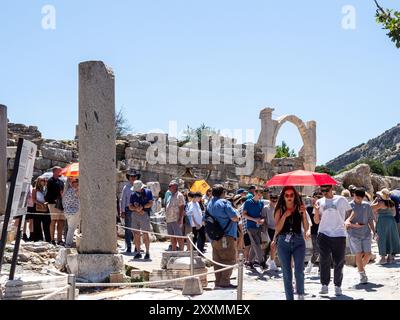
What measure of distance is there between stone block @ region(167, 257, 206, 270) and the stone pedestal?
79cm

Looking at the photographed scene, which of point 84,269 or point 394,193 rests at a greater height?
point 394,193

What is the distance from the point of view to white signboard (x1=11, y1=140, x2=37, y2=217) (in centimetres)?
609

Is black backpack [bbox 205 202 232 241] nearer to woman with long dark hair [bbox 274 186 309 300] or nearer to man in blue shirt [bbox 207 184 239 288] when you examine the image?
man in blue shirt [bbox 207 184 239 288]

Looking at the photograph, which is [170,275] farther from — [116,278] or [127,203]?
[127,203]

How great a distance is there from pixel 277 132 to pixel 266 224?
22342 mm

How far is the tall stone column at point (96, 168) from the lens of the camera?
9312mm

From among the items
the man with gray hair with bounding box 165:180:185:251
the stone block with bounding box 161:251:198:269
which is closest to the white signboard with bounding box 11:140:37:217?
the stone block with bounding box 161:251:198:269

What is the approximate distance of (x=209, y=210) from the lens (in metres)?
9.32

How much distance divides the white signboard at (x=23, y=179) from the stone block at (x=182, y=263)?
130 inches

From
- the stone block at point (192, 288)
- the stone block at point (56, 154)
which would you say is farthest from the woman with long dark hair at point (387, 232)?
the stone block at point (56, 154)

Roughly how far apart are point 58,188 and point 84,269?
12.7 ft

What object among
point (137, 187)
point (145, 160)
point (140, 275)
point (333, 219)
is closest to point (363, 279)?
point (333, 219)
